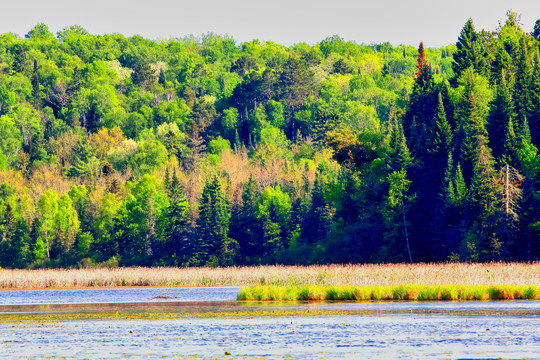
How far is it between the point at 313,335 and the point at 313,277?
91.4ft

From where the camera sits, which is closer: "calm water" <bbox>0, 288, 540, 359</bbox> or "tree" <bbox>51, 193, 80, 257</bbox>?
"calm water" <bbox>0, 288, 540, 359</bbox>

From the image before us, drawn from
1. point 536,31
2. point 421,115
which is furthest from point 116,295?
point 536,31

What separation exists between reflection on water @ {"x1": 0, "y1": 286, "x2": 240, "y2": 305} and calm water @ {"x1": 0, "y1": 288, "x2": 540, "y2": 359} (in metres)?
11.7

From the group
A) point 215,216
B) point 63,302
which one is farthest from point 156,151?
point 63,302

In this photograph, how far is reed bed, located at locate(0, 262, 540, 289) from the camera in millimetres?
55156

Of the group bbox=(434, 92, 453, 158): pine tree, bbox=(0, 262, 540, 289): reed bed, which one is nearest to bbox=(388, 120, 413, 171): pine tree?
bbox=(434, 92, 453, 158): pine tree

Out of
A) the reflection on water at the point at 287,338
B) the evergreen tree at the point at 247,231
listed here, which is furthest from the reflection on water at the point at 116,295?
the evergreen tree at the point at 247,231

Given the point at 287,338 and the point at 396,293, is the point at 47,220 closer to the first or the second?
the point at 396,293

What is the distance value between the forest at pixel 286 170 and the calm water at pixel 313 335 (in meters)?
48.2

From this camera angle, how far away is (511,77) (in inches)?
4446

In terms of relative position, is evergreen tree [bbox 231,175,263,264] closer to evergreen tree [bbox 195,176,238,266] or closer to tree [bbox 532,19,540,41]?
evergreen tree [bbox 195,176,238,266]

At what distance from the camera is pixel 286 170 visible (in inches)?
6220

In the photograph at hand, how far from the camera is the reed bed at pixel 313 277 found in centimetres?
5516

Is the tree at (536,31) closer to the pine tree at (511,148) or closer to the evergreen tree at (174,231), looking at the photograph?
the pine tree at (511,148)
